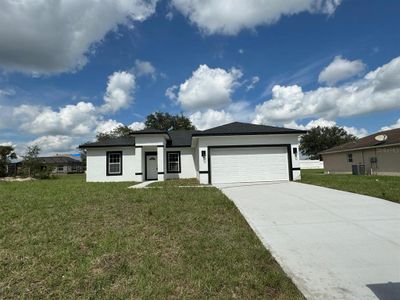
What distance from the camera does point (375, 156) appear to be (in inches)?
915

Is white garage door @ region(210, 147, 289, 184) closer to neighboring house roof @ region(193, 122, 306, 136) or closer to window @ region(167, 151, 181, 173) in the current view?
neighboring house roof @ region(193, 122, 306, 136)

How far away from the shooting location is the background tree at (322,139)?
62312 millimetres

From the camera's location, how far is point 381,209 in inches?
301

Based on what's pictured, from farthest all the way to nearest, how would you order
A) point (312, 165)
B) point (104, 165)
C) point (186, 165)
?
1. point (312, 165)
2. point (186, 165)
3. point (104, 165)

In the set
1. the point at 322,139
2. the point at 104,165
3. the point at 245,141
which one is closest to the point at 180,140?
the point at 104,165

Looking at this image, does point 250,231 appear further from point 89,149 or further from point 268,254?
point 89,149

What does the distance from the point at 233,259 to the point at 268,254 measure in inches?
24.1

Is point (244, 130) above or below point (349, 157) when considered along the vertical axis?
above

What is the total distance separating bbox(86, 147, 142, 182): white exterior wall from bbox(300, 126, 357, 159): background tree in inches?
1981

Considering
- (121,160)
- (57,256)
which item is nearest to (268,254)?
(57,256)

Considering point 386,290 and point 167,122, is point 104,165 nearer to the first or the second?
point 386,290

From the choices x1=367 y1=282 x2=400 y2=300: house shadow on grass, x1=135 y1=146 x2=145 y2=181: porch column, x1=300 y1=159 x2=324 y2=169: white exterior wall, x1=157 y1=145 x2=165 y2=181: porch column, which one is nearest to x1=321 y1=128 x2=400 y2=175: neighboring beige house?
x1=157 y1=145 x2=165 y2=181: porch column

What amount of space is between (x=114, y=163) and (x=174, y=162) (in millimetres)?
4247

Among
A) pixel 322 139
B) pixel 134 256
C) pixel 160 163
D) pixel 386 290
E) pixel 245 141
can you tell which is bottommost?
pixel 386 290
